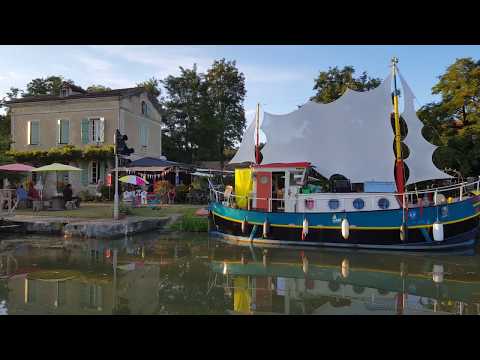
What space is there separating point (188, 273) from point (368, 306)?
14.0ft

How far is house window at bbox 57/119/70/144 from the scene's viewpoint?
26.5m

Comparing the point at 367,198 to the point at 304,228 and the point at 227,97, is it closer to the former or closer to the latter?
the point at 304,228

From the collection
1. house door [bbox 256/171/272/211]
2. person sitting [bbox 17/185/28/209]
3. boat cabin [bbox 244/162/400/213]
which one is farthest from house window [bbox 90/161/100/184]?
house door [bbox 256/171/272/211]

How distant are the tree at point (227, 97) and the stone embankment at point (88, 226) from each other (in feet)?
86.8

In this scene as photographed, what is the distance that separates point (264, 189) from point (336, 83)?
49.3 ft

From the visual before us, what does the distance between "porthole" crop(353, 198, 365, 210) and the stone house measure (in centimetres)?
1706

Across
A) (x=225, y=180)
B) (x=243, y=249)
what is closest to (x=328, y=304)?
(x=243, y=249)

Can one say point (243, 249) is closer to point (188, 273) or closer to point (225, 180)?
point (188, 273)

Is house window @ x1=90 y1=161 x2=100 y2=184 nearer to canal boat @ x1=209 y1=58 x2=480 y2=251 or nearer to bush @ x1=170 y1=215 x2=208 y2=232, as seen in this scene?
bush @ x1=170 y1=215 x2=208 y2=232

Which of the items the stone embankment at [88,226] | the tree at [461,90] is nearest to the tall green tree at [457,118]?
the tree at [461,90]

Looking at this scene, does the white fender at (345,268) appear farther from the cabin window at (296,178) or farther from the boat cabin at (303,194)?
the cabin window at (296,178)

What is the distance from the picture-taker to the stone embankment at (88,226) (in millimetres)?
13961
